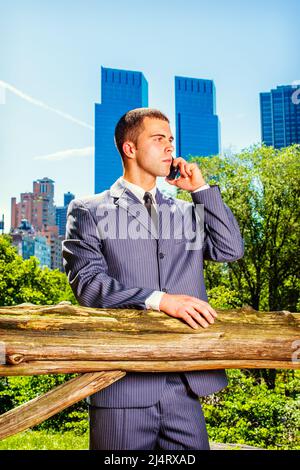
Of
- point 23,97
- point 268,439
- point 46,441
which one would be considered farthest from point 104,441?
point 23,97

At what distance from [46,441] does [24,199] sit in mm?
48367

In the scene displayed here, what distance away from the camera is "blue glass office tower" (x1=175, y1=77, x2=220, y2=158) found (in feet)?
175

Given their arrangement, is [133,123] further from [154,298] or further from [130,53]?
[130,53]

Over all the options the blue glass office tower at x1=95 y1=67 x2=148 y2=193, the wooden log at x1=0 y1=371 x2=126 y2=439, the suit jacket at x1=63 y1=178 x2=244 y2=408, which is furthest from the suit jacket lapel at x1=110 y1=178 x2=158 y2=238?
the blue glass office tower at x1=95 y1=67 x2=148 y2=193

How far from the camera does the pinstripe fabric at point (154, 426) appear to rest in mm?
1883

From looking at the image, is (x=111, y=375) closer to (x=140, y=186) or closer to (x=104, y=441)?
(x=104, y=441)

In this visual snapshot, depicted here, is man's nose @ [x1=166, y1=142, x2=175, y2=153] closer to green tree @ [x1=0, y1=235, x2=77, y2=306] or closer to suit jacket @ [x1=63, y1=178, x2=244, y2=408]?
suit jacket @ [x1=63, y1=178, x2=244, y2=408]

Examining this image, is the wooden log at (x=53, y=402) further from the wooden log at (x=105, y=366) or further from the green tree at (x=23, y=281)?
the green tree at (x=23, y=281)

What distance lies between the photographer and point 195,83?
179 feet

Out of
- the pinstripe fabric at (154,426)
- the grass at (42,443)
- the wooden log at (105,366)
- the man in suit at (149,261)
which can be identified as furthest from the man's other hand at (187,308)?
the grass at (42,443)

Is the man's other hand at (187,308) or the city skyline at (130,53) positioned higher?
the city skyline at (130,53)

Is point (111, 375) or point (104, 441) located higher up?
point (111, 375)

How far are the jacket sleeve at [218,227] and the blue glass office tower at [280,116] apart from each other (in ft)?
70.4

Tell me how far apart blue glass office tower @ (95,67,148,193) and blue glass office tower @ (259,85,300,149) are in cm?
2268
